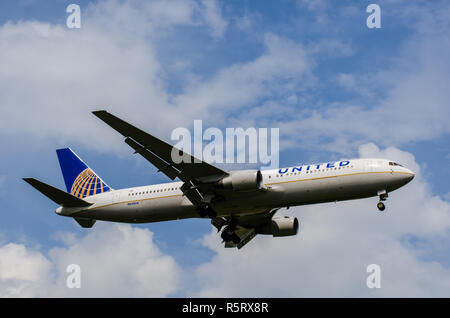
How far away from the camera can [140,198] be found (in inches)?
1895

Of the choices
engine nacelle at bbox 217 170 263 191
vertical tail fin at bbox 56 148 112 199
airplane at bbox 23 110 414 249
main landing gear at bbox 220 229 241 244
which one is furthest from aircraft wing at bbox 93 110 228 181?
vertical tail fin at bbox 56 148 112 199

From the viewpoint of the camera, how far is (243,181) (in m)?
43.3

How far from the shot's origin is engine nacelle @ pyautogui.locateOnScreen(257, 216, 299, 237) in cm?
5244

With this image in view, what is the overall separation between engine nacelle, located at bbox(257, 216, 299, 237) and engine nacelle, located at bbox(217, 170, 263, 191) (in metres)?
9.29

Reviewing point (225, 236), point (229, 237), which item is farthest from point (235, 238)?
point (225, 236)

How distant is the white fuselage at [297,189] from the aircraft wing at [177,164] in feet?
3.95

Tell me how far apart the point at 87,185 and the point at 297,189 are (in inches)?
760

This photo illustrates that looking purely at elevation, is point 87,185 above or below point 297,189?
above

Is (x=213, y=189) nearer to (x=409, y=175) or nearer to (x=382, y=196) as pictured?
(x=382, y=196)

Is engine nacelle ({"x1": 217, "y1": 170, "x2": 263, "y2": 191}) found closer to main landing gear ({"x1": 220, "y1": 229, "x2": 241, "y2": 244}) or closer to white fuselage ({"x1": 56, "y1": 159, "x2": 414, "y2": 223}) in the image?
white fuselage ({"x1": 56, "y1": 159, "x2": 414, "y2": 223})
